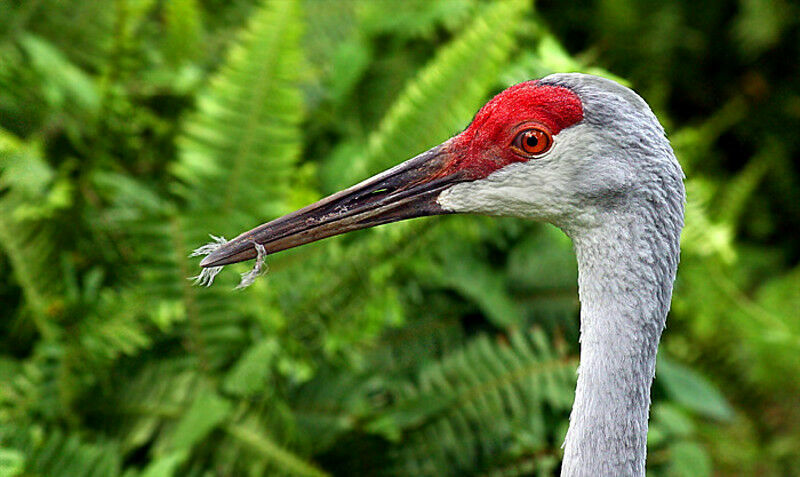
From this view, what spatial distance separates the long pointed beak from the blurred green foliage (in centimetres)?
110

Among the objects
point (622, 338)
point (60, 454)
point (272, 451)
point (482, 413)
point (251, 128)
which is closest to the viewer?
point (622, 338)

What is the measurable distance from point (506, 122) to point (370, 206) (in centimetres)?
35

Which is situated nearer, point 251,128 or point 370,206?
point 370,206

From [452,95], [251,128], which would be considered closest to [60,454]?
[251,128]

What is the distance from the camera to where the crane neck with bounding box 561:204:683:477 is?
180 centimetres

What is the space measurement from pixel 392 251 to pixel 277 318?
50cm

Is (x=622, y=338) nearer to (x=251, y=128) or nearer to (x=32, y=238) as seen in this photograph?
(x=251, y=128)

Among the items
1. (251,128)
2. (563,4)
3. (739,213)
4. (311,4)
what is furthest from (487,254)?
(563,4)

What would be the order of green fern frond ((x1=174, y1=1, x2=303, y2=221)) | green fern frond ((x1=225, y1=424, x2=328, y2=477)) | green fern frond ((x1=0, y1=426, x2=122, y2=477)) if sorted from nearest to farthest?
green fern frond ((x1=0, y1=426, x2=122, y2=477)) < green fern frond ((x1=225, y1=424, x2=328, y2=477)) < green fern frond ((x1=174, y1=1, x2=303, y2=221))

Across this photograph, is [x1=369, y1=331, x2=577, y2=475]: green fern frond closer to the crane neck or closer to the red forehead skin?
the crane neck

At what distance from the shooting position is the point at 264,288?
129 inches

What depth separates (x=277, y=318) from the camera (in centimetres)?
325

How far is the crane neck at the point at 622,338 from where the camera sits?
70.9 inches

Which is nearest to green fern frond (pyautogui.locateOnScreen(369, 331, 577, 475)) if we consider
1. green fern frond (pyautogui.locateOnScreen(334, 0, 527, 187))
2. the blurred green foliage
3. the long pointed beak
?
the blurred green foliage
